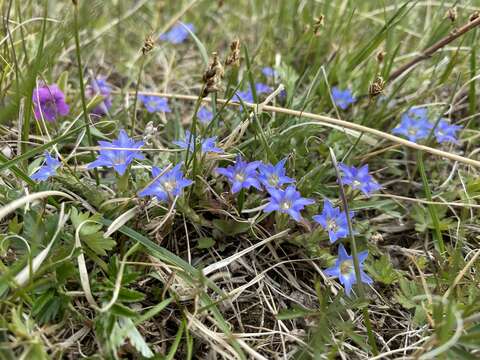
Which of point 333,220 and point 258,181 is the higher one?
point 258,181

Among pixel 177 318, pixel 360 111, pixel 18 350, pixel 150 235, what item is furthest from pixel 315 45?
pixel 18 350

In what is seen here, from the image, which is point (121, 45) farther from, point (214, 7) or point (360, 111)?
point (360, 111)

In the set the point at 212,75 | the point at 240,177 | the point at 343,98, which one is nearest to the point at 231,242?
the point at 240,177

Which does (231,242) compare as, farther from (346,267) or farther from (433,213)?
(433,213)

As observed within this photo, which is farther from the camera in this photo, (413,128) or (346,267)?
(413,128)

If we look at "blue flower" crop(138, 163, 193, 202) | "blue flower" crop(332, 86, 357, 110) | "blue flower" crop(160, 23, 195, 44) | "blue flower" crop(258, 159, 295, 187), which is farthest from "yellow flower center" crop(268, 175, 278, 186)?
"blue flower" crop(160, 23, 195, 44)

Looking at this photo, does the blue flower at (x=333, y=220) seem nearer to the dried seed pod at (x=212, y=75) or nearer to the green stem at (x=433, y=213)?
the green stem at (x=433, y=213)
